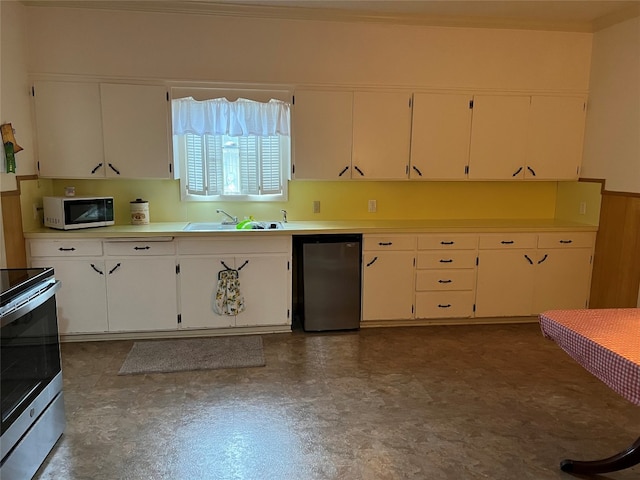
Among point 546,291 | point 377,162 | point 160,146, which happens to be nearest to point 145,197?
point 160,146

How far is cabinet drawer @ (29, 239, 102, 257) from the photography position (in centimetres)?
353

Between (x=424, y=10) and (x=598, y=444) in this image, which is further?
(x=424, y=10)

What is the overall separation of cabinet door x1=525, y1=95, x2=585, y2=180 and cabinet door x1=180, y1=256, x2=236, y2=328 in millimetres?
2911

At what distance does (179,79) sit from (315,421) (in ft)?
9.30

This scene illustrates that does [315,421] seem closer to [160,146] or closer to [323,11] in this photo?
[160,146]

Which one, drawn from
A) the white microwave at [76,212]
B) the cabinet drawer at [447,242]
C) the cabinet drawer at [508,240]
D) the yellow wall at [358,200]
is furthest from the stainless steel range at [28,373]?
the cabinet drawer at [508,240]

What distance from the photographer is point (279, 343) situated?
149 inches

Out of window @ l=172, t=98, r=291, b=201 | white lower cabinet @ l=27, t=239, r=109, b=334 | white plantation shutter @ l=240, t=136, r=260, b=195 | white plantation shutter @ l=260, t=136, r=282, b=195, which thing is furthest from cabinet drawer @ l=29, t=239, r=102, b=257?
white plantation shutter @ l=260, t=136, r=282, b=195

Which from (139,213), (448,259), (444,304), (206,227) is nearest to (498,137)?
(448,259)

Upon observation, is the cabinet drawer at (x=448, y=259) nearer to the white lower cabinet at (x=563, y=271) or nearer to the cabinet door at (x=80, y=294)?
the white lower cabinet at (x=563, y=271)

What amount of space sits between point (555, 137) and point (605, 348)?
3.08m

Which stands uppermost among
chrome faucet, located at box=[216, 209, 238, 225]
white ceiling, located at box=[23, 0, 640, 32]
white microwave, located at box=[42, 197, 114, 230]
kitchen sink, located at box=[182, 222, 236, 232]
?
white ceiling, located at box=[23, 0, 640, 32]

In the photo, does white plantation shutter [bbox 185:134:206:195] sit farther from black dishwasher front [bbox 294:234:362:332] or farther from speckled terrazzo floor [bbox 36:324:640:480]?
speckled terrazzo floor [bbox 36:324:640:480]

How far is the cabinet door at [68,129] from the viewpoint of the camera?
365 cm
